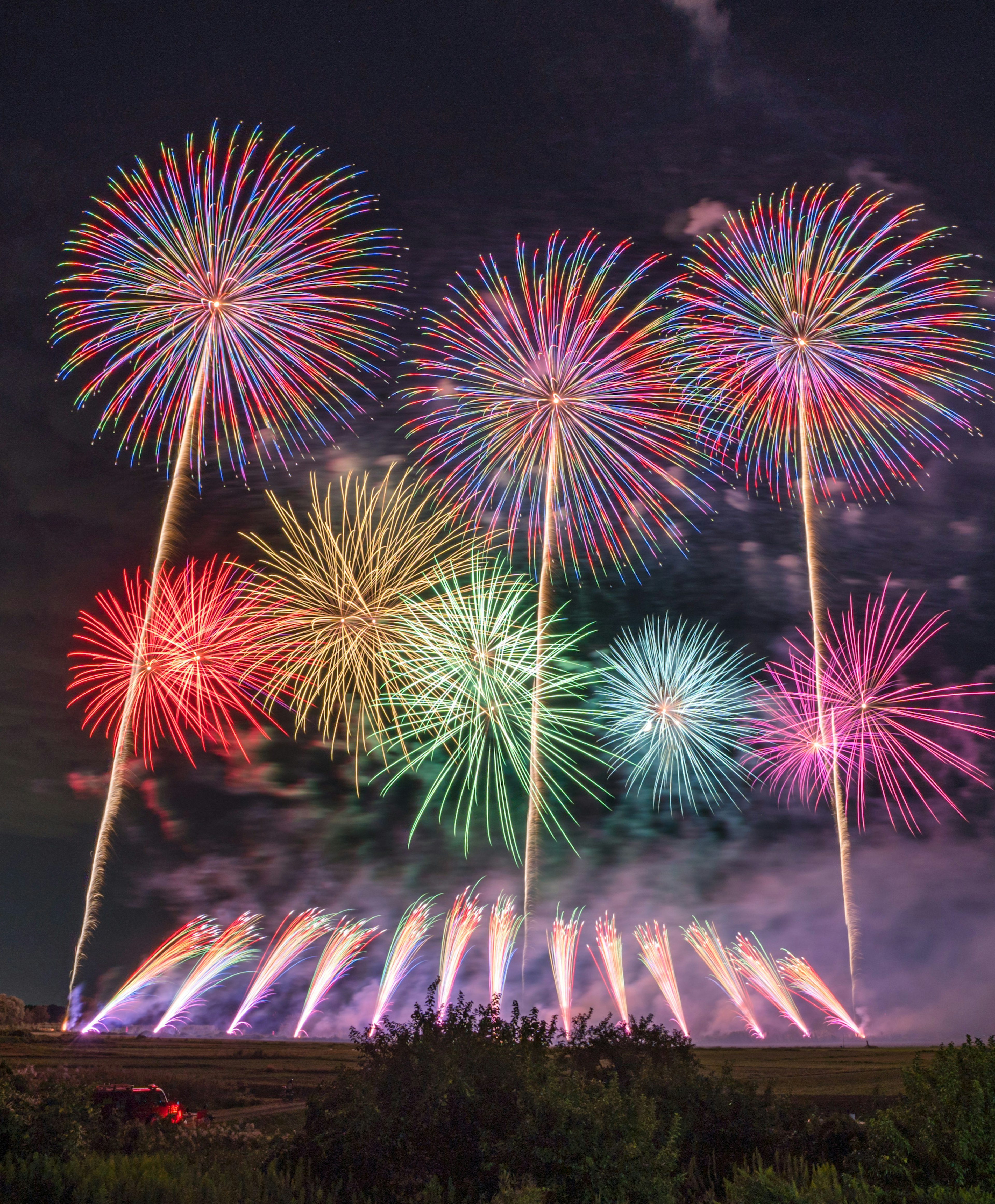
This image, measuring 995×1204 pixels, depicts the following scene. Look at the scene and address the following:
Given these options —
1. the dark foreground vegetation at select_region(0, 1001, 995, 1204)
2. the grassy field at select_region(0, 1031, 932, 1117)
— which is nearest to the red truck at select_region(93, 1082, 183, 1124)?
the grassy field at select_region(0, 1031, 932, 1117)

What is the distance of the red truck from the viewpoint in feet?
81.6

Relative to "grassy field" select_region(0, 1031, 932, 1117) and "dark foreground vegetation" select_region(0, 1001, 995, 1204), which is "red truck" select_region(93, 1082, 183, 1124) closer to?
"grassy field" select_region(0, 1031, 932, 1117)

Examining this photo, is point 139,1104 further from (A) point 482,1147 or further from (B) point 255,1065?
(B) point 255,1065

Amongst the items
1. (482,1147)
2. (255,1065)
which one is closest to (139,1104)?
(482,1147)

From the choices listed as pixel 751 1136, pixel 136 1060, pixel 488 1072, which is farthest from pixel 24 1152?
pixel 136 1060

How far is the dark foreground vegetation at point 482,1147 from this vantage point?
37.9 ft

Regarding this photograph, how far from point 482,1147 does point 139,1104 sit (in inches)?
717

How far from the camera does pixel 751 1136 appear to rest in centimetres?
1903

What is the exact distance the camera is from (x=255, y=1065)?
79.9 m

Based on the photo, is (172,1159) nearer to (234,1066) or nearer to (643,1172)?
(643,1172)

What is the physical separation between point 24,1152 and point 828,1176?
36.9 feet

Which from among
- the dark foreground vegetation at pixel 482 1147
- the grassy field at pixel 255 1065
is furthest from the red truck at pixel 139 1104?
the dark foreground vegetation at pixel 482 1147

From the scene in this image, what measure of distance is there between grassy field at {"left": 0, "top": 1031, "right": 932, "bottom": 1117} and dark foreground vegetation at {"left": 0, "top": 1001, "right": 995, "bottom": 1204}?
7530 millimetres

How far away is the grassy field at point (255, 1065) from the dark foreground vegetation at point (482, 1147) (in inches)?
296
